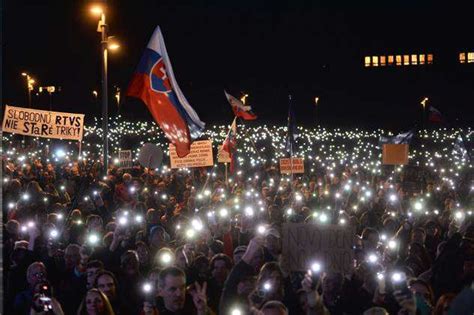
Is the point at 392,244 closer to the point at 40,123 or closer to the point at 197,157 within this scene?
the point at 197,157

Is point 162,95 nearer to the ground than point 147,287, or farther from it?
farther from it

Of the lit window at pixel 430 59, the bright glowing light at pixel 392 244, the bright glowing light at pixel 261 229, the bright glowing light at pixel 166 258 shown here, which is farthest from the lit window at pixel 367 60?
the bright glowing light at pixel 166 258

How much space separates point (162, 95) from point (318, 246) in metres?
5.06

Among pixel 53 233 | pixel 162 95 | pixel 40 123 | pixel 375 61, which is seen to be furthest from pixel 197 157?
pixel 375 61

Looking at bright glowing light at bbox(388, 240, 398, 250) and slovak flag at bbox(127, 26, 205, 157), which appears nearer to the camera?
bright glowing light at bbox(388, 240, 398, 250)

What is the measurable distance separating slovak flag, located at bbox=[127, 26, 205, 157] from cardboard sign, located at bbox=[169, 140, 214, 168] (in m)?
3.24

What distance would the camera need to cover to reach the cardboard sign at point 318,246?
7402 millimetres

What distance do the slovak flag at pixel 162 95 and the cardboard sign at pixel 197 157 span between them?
3237mm

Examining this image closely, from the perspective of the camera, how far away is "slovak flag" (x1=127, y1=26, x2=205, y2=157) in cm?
1157

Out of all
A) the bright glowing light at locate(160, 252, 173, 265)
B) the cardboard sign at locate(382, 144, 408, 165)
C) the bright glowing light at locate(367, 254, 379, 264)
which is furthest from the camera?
the cardboard sign at locate(382, 144, 408, 165)

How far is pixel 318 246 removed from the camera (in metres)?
7.50

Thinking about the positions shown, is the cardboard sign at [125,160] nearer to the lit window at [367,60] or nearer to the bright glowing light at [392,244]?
the bright glowing light at [392,244]

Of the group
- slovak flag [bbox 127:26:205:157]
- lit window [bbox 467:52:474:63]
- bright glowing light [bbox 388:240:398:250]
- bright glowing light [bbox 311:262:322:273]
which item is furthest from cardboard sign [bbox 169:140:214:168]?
lit window [bbox 467:52:474:63]

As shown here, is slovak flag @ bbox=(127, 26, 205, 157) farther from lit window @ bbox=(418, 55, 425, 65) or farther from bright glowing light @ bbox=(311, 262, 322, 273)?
lit window @ bbox=(418, 55, 425, 65)
